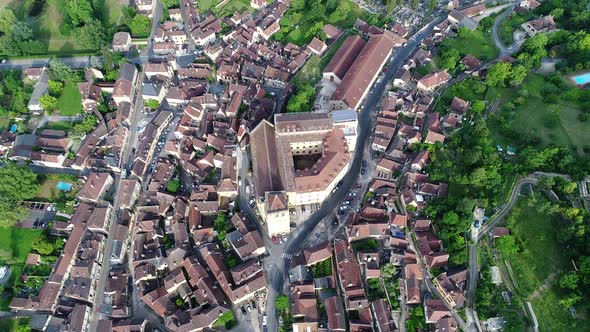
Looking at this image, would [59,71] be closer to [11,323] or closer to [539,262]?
[11,323]

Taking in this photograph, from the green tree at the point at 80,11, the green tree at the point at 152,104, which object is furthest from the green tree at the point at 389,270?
the green tree at the point at 80,11

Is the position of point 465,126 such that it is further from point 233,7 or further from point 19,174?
point 19,174

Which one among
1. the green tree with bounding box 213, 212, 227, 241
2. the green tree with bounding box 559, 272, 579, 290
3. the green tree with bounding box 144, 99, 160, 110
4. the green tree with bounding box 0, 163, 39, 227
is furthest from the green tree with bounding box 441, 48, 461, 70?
the green tree with bounding box 0, 163, 39, 227

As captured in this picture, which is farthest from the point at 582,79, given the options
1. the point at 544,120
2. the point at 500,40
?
the point at 500,40

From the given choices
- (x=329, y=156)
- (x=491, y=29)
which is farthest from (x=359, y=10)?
(x=329, y=156)

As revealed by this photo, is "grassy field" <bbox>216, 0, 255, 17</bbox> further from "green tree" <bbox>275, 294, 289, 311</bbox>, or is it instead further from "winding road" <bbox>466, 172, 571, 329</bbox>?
"winding road" <bbox>466, 172, 571, 329</bbox>

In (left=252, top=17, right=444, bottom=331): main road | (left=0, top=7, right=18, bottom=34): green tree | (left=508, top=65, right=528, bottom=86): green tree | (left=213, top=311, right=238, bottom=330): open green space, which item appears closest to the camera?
(left=213, top=311, right=238, bottom=330): open green space

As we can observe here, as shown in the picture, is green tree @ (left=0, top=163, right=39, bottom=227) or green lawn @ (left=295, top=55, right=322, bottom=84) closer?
green tree @ (left=0, top=163, right=39, bottom=227)
